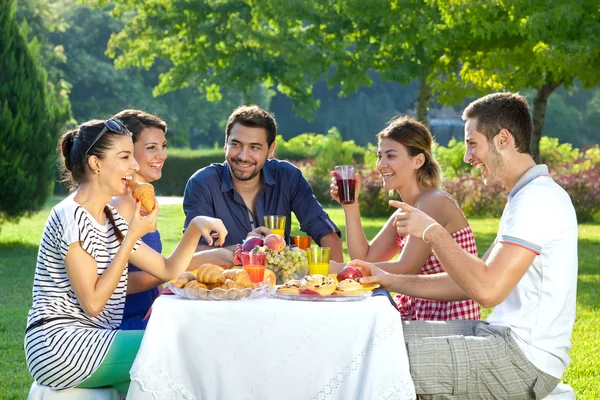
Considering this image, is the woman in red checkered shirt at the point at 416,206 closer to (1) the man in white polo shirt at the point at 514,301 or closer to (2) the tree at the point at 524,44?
(1) the man in white polo shirt at the point at 514,301

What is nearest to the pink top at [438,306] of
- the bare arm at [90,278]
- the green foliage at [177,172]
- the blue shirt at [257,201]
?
the blue shirt at [257,201]

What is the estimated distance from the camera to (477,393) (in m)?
3.79

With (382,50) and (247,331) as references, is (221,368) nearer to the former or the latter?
(247,331)

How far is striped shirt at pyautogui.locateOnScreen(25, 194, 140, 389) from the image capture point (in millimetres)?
3867

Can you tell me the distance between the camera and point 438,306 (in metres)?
4.89

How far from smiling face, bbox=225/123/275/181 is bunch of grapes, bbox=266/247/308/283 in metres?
1.47

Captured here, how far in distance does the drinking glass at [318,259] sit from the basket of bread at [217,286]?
1.65 ft

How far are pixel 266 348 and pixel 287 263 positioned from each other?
90cm

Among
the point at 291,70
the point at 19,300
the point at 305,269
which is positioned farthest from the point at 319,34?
the point at 305,269

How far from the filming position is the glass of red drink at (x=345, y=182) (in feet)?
16.8

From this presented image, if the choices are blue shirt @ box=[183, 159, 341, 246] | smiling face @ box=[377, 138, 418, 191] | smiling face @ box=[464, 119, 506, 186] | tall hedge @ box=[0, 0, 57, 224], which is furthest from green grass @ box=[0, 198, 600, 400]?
smiling face @ box=[464, 119, 506, 186]

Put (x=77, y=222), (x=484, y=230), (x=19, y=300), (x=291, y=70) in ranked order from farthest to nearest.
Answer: (x=291, y=70) → (x=484, y=230) → (x=19, y=300) → (x=77, y=222)

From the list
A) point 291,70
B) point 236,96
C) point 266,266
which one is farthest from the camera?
point 236,96

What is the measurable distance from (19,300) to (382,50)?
36.7 feet
